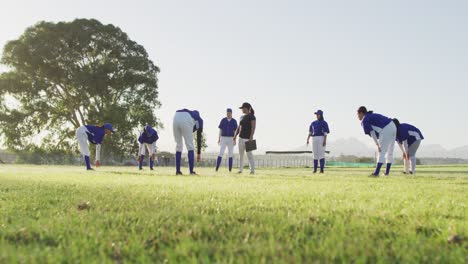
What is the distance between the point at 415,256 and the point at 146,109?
127 feet

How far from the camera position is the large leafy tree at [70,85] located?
37.0 meters

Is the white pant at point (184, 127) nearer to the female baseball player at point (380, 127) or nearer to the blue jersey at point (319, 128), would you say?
the female baseball player at point (380, 127)

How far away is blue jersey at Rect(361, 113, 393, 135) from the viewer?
39.3ft

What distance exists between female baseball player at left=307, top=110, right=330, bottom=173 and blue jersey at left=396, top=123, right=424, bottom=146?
9.00 feet

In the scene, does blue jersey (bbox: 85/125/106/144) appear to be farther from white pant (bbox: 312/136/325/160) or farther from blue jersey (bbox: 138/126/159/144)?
white pant (bbox: 312/136/325/160)

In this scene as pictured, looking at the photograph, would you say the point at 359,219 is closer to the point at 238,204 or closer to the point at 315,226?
the point at 315,226

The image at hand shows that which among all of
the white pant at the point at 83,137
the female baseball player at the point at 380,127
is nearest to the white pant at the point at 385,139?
the female baseball player at the point at 380,127

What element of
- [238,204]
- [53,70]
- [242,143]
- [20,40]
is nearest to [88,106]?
[53,70]

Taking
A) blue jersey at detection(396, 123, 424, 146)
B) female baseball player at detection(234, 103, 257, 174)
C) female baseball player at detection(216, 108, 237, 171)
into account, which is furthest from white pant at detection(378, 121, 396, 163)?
female baseball player at detection(216, 108, 237, 171)

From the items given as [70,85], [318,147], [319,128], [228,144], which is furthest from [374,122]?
[70,85]

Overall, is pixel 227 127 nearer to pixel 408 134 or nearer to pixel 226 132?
pixel 226 132

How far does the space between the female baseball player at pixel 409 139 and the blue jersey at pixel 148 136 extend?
10169 millimetres

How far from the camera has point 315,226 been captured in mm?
2814

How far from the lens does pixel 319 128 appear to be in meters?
16.0
